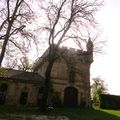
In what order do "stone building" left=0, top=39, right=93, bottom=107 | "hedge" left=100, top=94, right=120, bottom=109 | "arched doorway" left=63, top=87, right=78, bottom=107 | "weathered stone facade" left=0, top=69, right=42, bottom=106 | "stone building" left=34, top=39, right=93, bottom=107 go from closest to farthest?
"weathered stone facade" left=0, top=69, right=42, bottom=106 → "stone building" left=0, top=39, right=93, bottom=107 → "stone building" left=34, top=39, right=93, bottom=107 → "arched doorway" left=63, top=87, right=78, bottom=107 → "hedge" left=100, top=94, right=120, bottom=109

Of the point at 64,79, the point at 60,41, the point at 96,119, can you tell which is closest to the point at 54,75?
the point at 64,79

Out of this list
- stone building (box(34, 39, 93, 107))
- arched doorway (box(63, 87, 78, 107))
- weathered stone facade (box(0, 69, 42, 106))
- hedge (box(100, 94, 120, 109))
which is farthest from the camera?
hedge (box(100, 94, 120, 109))

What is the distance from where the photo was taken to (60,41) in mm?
24578

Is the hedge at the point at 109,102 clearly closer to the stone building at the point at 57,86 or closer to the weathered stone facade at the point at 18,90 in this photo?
the stone building at the point at 57,86

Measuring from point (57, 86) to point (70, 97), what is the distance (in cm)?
303

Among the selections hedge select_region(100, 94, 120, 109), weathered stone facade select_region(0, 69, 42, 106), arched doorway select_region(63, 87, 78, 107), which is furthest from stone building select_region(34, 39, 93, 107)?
hedge select_region(100, 94, 120, 109)

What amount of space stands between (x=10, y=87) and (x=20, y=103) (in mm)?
2936

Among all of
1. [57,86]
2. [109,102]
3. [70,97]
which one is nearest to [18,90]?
[57,86]

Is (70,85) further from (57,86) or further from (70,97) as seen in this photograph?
(57,86)

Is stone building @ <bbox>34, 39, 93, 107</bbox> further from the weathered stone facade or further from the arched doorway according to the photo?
the weathered stone facade

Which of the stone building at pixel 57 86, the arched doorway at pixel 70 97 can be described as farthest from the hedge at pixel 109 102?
the arched doorway at pixel 70 97

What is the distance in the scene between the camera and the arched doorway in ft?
108

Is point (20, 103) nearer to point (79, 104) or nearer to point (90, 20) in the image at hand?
Result: point (79, 104)

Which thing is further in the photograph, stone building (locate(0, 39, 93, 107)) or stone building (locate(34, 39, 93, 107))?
stone building (locate(34, 39, 93, 107))
